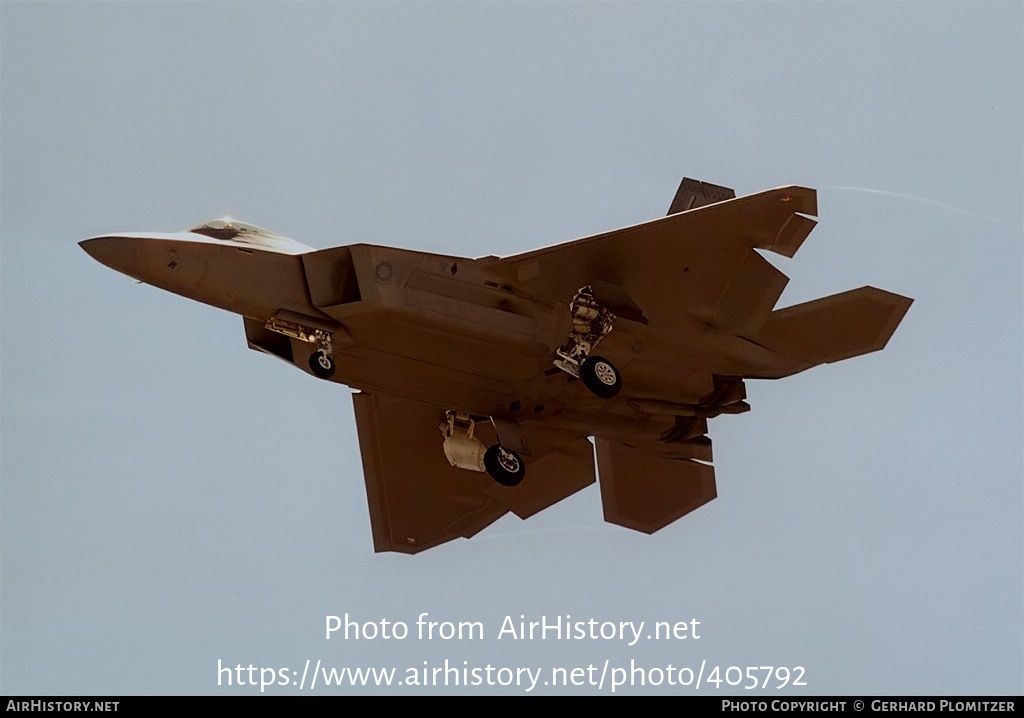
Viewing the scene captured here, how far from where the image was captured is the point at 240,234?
2242cm

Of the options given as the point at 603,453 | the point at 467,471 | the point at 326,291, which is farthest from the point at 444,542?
the point at 326,291

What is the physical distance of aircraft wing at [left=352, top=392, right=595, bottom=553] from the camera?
26.1m

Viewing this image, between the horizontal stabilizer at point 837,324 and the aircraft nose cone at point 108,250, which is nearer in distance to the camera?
the aircraft nose cone at point 108,250

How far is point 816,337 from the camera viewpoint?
80.3 ft

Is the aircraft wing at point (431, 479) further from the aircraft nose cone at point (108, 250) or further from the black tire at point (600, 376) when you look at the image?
the aircraft nose cone at point (108, 250)

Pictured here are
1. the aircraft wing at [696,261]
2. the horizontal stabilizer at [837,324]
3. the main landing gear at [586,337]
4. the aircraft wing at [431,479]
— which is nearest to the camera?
the aircraft wing at [696,261]

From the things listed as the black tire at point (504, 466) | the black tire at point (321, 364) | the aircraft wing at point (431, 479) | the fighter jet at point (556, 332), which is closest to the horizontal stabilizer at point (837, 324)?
the fighter jet at point (556, 332)

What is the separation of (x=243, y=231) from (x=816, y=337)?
26.7ft

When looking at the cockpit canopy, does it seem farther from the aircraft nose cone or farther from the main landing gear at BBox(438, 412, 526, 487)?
the main landing gear at BBox(438, 412, 526, 487)

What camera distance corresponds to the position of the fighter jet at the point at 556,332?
21844 millimetres

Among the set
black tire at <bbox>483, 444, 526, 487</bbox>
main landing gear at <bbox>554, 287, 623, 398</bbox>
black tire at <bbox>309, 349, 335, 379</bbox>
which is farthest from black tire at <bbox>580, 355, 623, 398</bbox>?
black tire at <bbox>309, 349, 335, 379</bbox>

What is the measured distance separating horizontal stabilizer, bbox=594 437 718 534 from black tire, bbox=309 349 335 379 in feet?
18.6

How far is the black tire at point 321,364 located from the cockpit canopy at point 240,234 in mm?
1365

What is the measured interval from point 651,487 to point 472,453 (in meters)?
3.17
